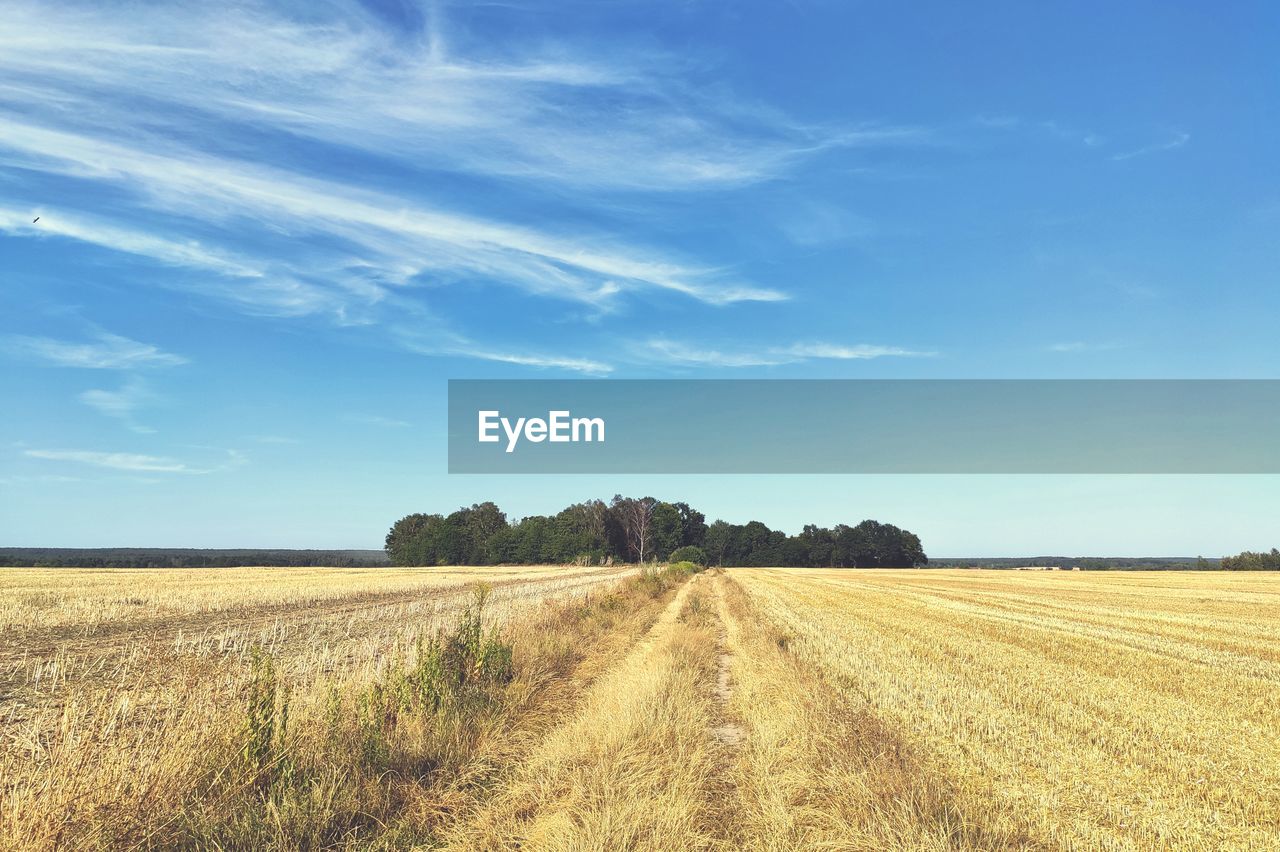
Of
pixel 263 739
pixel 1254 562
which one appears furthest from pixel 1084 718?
pixel 1254 562

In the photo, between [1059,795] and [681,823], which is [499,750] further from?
[1059,795]

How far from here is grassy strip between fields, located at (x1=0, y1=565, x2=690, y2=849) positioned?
4562mm

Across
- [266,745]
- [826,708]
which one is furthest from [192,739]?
[826,708]

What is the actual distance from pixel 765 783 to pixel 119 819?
5.18 metres

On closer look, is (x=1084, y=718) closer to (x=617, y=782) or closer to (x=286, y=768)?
(x=617, y=782)

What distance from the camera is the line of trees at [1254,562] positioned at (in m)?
84.5

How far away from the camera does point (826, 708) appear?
902 centimetres

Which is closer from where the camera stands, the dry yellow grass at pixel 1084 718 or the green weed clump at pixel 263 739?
the green weed clump at pixel 263 739

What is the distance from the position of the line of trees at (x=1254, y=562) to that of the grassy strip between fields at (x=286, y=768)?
360 feet

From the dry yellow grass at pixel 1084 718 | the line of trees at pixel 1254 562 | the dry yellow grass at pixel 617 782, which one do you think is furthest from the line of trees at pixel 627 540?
the dry yellow grass at pixel 617 782

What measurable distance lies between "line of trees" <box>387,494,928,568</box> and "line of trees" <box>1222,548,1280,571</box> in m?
56.8

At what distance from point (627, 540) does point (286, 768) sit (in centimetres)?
12214

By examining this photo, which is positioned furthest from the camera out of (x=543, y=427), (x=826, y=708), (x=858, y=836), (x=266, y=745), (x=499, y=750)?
(x=543, y=427)

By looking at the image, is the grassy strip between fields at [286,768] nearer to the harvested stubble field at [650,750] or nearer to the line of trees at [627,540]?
the harvested stubble field at [650,750]
